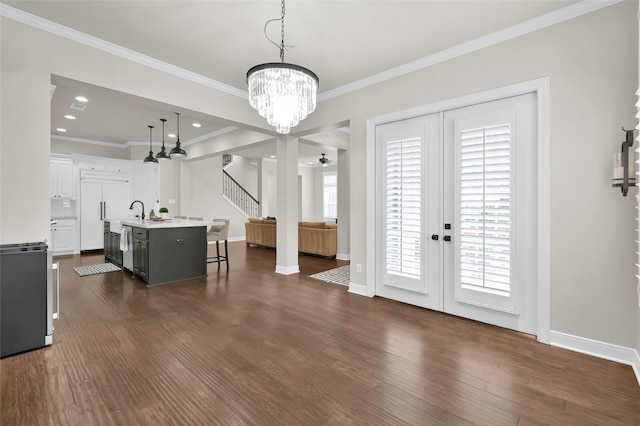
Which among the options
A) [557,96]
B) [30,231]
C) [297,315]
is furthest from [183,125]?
[557,96]

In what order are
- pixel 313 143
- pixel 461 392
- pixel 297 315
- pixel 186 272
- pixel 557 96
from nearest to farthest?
pixel 461 392, pixel 557 96, pixel 297 315, pixel 186 272, pixel 313 143

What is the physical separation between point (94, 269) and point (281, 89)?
5.65m

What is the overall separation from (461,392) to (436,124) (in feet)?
9.05

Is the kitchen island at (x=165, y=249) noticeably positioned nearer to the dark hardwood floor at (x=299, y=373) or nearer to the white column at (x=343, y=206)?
the dark hardwood floor at (x=299, y=373)

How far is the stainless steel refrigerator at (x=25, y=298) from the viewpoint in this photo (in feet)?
7.71

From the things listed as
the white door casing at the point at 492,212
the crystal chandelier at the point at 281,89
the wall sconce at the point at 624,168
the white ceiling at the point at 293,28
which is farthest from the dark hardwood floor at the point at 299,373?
the white ceiling at the point at 293,28

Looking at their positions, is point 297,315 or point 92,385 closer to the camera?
point 92,385

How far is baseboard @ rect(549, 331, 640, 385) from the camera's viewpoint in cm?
232

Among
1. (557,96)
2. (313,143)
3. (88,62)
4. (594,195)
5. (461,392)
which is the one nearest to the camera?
(461,392)

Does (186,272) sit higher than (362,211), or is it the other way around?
(362,211)

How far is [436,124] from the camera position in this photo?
348 cm

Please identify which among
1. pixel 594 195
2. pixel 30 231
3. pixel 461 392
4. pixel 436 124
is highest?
pixel 436 124

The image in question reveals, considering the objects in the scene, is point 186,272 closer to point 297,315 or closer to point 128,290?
point 128,290

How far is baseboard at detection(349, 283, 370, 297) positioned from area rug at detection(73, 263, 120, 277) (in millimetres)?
4641
